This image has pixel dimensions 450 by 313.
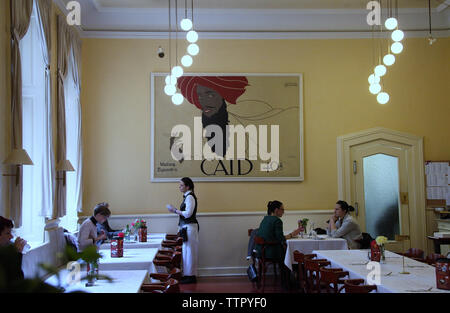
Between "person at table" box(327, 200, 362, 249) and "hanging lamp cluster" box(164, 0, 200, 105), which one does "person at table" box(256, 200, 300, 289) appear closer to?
"person at table" box(327, 200, 362, 249)

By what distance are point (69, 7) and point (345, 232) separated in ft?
19.6

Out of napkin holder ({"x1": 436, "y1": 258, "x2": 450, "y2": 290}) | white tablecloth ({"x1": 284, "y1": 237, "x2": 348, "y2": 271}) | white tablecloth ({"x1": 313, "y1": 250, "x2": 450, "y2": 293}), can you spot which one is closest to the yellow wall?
white tablecloth ({"x1": 284, "y1": 237, "x2": 348, "y2": 271})

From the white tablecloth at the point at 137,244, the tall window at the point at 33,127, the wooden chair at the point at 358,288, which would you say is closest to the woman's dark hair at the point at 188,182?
the white tablecloth at the point at 137,244

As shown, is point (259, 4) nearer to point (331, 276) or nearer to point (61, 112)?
point (61, 112)

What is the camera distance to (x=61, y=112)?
6879 millimetres

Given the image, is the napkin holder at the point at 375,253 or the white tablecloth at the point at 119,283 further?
the napkin holder at the point at 375,253

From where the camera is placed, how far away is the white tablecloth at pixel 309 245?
23.7 feet

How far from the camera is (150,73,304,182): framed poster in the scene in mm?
8836

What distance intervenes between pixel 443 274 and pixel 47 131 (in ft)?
17.0

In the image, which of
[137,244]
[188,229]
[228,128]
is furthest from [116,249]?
[228,128]

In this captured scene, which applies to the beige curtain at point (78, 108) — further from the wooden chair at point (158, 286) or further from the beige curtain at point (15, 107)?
the wooden chair at point (158, 286)

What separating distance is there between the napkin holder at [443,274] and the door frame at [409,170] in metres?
5.15

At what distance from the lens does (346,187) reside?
9070 millimetres

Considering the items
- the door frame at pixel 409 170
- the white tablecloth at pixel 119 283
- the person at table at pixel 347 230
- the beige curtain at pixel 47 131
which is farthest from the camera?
the door frame at pixel 409 170
